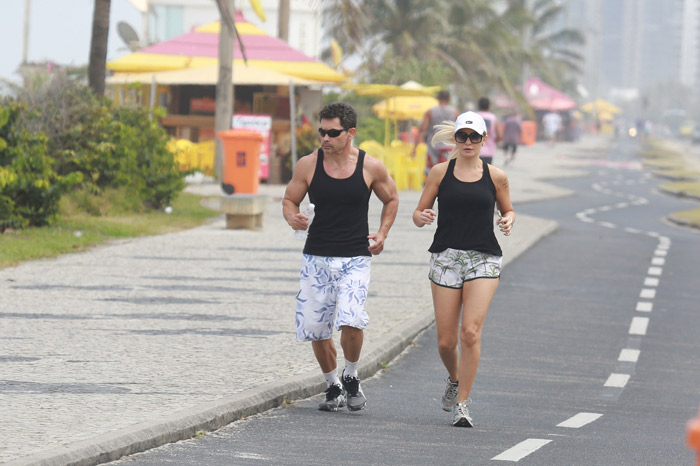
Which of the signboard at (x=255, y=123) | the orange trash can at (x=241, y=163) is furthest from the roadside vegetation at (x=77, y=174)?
the signboard at (x=255, y=123)

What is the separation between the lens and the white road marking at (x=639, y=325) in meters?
12.5

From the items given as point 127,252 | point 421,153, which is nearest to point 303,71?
point 421,153

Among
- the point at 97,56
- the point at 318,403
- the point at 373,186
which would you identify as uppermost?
the point at 97,56

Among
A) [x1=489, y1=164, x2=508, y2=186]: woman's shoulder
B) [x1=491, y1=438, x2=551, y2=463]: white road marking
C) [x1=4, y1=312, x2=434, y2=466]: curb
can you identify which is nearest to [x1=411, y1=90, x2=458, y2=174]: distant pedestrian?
[x1=4, y1=312, x2=434, y2=466]: curb

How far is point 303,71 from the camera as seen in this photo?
3047 cm

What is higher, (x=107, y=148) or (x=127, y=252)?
(x=107, y=148)

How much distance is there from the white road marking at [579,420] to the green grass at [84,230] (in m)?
6.99

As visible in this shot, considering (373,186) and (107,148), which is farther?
(107,148)

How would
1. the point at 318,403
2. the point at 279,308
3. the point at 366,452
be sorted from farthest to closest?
the point at 279,308 → the point at 318,403 → the point at 366,452

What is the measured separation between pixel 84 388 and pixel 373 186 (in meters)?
2.00

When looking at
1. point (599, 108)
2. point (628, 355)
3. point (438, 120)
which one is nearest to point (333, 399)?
point (628, 355)

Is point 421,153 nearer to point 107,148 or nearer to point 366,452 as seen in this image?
point 107,148

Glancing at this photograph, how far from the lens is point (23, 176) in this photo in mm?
16047

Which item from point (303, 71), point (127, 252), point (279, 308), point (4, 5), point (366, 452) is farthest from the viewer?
point (4, 5)
